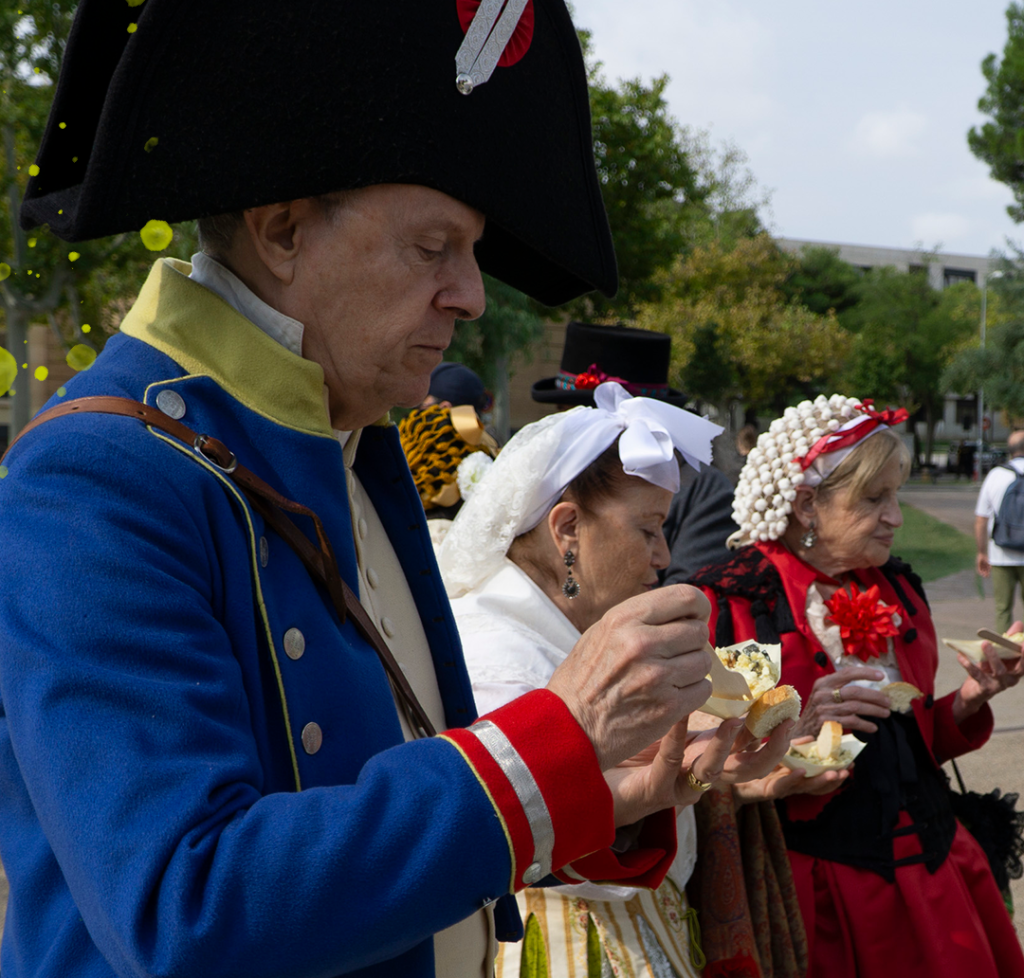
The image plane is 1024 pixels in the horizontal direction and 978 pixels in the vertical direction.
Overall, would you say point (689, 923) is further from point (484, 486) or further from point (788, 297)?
point (788, 297)

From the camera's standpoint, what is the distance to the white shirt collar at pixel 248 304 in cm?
121

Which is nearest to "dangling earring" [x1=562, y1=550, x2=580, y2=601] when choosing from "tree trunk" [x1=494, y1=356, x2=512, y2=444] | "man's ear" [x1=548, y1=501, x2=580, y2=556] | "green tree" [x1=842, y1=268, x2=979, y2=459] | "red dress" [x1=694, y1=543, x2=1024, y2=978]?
"man's ear" [x1=548, y1=501, x2=580, y2=556]

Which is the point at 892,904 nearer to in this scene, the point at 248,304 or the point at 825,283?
the point at 248,304

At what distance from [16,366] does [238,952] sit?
0.54 metres

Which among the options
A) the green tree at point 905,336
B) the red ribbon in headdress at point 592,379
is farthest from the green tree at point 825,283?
the red ribbon in headdress at point 592,379

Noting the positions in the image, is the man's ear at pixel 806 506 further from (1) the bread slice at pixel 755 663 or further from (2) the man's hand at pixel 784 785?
(1) the bread slice at pixel 755 663

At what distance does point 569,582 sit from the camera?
2467mm

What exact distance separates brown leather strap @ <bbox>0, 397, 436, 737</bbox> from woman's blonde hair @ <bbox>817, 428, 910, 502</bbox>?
2.30m

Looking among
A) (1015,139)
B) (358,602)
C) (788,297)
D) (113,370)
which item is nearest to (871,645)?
(358,602)

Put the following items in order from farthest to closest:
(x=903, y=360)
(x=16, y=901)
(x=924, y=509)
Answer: (x=903, y=360), (x=924, y=509), (x=16, y=901)

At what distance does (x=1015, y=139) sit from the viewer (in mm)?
28188

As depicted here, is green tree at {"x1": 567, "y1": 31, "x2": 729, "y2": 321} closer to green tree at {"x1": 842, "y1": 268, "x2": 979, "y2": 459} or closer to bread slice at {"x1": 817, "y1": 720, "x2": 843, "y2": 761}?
bread slice at {"x1": 817, "y1": 720, "x2": 843, "y2": 761}

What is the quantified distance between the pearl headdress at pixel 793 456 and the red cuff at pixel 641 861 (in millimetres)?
1569

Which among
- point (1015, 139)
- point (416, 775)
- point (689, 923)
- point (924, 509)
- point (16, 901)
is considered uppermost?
point (1015, 139)
